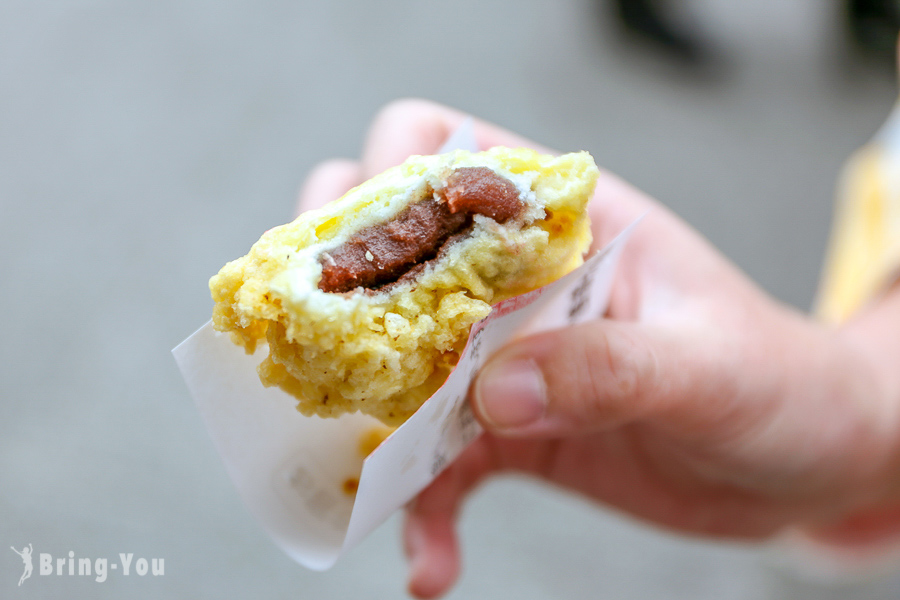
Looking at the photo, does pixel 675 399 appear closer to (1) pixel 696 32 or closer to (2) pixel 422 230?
(2) pixel 422 230

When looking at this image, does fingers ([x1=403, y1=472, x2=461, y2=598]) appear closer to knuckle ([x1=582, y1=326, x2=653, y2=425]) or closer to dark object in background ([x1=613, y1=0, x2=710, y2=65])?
knuckle ([x1=582, y1=326, x2=653, y2=425])

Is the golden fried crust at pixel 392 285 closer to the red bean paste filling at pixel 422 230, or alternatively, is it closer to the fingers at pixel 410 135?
the red bean paste filling at pixel 422 230

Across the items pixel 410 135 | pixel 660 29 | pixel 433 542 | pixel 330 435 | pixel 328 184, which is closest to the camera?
pixel 330 435

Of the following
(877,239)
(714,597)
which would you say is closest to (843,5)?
(877,239)

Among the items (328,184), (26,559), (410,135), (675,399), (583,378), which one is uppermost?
(410,135)

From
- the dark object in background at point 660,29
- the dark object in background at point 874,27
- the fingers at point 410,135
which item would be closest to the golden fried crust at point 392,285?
the fingers at point 410,135

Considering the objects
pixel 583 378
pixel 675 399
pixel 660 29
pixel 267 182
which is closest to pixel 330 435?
pixel 583 378
